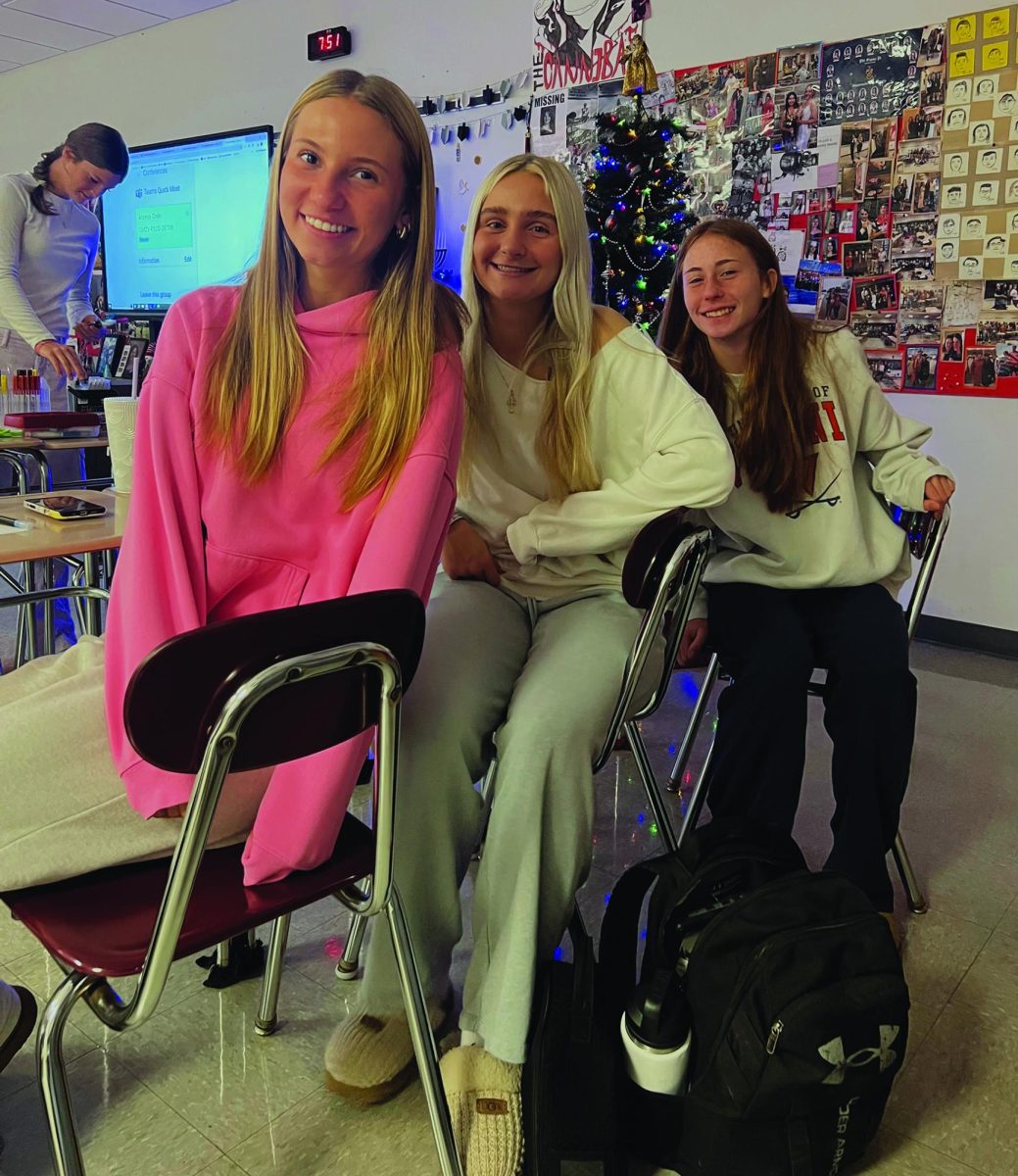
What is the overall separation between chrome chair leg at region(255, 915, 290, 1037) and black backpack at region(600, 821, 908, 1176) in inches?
19.0

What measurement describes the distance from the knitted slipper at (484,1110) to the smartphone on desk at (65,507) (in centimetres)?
126

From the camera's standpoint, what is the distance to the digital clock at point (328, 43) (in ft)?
15.8

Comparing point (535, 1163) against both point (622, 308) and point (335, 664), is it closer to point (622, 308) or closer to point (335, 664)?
point (335, 664)

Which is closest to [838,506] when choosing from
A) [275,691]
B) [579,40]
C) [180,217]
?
[275,691]

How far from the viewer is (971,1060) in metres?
1.38

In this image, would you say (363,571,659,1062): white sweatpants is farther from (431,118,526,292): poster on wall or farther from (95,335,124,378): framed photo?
(95,335,124,378): framed photo

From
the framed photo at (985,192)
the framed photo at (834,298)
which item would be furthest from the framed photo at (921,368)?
the framed photo at (985,192)

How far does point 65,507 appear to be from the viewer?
192 centimetres

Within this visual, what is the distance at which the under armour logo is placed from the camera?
42.7 inches

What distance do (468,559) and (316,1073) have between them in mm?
770

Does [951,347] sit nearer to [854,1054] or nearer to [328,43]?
[854,1054]

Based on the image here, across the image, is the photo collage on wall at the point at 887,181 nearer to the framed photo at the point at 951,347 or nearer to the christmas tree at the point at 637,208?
the framed photo at the point at 951,347

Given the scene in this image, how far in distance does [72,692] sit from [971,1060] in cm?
133

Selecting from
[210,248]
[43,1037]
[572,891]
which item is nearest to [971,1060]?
[572,891]
